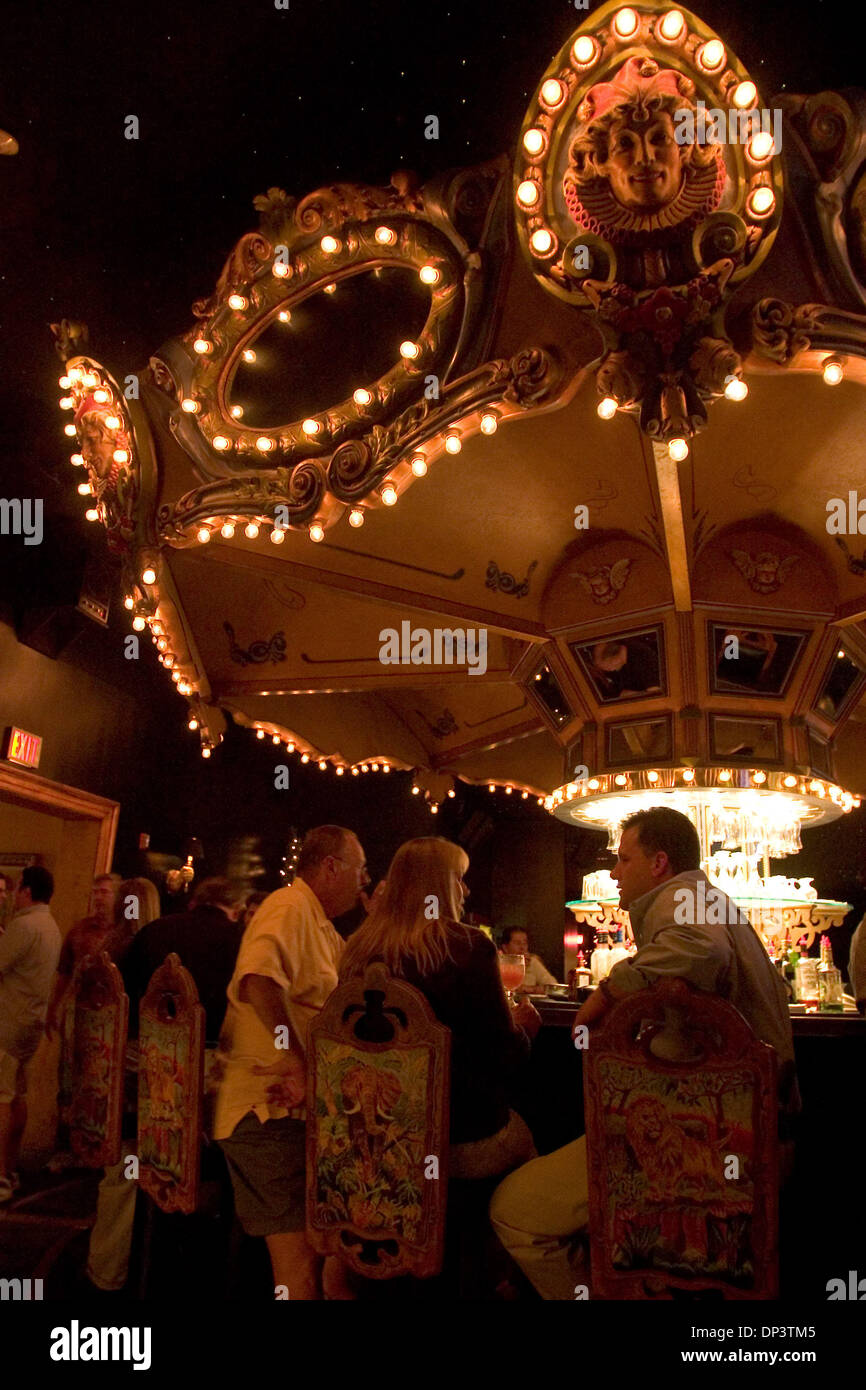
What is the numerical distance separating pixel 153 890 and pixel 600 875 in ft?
7.64

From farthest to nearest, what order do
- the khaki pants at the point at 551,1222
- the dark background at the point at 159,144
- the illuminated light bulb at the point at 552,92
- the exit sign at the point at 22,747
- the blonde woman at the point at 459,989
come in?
the exit sign at the point at 22,747 < the dark background at the point at 159,144 < the illuminated light bulb at the point at 552,92 < the blonde woman at the point at 459,989 < the khaki pants at the point at 551,1222

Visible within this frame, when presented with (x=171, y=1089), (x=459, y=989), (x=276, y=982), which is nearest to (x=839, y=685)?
(x=459, y=989)

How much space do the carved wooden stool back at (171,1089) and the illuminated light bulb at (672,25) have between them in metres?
2.88

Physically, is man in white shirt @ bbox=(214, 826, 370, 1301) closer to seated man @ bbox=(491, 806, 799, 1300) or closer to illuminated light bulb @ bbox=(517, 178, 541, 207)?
seated man @ bbox=(491, 806, 799, 1300)

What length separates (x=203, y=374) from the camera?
3617 mm

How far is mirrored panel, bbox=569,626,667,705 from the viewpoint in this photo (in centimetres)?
474

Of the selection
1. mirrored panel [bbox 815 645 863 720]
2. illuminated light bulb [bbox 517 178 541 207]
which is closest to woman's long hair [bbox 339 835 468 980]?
illuminated light bulb [bbox 517 178 541 207]

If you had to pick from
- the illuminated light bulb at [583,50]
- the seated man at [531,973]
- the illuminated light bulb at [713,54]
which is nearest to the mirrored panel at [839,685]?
the seated man at [531,973]

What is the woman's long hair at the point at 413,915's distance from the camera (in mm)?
2252

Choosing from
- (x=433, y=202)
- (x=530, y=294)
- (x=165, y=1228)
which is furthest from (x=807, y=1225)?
(x=433, y=202)

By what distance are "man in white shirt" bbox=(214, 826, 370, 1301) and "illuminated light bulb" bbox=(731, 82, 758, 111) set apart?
7.61 feet

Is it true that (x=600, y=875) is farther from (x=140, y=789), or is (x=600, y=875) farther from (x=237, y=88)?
(x=237, y=88)

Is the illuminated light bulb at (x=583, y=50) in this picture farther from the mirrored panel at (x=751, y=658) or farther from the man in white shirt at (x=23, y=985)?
the man in white shirt at (x=23, y=985)

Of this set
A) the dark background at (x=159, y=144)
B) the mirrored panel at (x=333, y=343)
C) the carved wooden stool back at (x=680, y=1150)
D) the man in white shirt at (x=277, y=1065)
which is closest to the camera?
the carved wooden stool back at (x=680, y=1150)
